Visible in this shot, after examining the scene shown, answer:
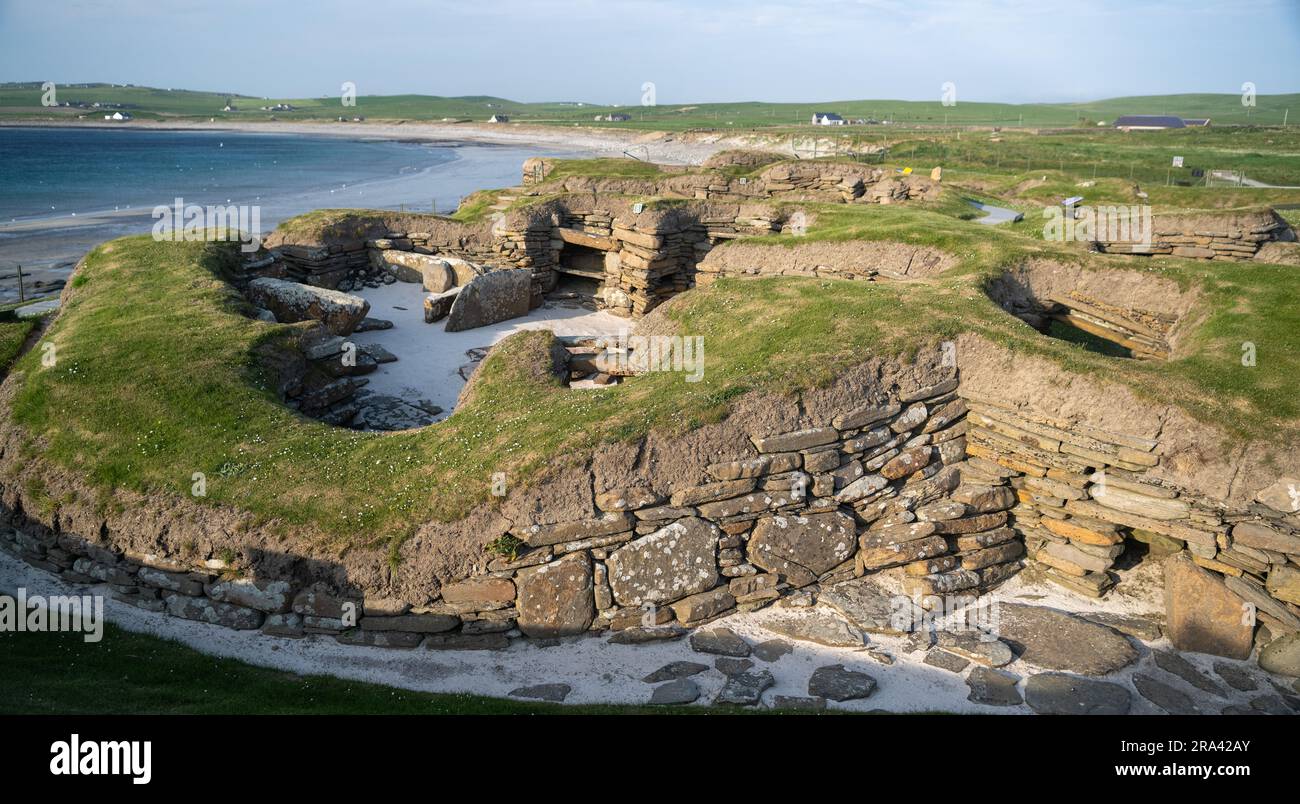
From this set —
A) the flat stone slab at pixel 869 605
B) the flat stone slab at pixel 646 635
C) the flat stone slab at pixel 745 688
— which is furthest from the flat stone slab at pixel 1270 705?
the flat stone slab at pixel 646 635

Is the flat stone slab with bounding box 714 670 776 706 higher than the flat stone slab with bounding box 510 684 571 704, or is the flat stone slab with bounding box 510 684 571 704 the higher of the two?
the flat stone slab with bounding box 714 670 776 706

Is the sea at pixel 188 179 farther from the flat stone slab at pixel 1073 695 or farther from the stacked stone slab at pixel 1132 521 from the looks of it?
the flat stone slab at pixel 1073 695

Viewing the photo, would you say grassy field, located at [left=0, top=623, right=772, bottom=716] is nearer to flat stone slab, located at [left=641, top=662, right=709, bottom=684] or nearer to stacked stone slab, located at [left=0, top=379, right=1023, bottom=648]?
flat stone slab, located at [left=641, top=662, right=709, bottom=684]

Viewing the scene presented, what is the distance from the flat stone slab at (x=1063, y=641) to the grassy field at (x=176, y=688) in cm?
383

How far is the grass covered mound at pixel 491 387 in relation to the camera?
11055 mm

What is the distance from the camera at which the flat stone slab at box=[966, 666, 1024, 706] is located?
9.28 metres

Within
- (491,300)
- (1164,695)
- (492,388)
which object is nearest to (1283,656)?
(1164,695)

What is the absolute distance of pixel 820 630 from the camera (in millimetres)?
10523

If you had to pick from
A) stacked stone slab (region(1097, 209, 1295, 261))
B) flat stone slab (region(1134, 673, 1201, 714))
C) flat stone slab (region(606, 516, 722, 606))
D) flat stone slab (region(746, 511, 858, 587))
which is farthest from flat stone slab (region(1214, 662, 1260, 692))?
stacked stone slab (region(1097, 209, 1295, 261))

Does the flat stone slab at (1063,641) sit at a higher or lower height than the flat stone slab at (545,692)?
higher

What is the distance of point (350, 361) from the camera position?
16.4m

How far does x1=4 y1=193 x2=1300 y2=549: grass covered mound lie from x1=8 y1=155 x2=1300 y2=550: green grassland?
0.12ft

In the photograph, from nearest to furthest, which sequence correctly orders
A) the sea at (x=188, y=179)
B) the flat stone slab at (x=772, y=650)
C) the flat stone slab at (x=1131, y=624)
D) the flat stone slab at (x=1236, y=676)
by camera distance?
the flat stone slab at (x=1236, y=676), the flat stone slab at (x=772, y=650), the flat stone slab at (x=1131, y=624), the sea at (x=188, y=179)

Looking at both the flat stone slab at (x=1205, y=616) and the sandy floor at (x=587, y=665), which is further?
the flat stone slab at (x=1205, y=616)
